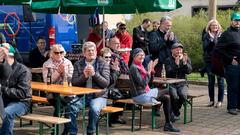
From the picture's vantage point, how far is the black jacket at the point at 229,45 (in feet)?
31.4

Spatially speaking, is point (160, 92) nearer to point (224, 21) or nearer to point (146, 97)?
point (146, 97)

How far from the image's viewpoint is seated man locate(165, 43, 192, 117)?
28.5ft

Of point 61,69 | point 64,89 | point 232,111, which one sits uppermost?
point 61,69

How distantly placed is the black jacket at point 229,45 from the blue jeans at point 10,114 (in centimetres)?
440

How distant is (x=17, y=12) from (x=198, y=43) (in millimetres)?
6713

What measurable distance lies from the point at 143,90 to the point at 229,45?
2468 mm

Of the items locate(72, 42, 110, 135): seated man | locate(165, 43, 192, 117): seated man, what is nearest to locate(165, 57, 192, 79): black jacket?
locate(165, 43, 192, 117): seated man

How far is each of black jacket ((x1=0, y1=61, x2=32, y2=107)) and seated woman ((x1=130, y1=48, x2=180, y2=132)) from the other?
1.89 metres

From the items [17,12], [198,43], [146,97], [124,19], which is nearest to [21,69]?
[146,97]

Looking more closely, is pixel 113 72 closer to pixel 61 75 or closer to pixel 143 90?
pixel 143 90

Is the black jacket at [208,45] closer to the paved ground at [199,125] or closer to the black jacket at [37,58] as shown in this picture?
the paved ground at [199,125]

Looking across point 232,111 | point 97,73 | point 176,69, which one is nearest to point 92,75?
point 97,73

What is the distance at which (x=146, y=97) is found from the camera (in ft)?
26.2

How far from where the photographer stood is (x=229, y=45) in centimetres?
962
